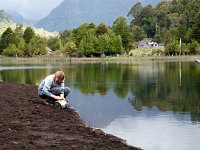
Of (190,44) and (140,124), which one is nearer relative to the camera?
(140,124)

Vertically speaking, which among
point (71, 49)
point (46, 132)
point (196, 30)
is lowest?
point (46, 132)

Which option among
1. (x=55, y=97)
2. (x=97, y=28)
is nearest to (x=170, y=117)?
(x=55, y=97)

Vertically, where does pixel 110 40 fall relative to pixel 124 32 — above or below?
below

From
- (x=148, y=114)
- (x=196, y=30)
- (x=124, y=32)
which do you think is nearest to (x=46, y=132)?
(x=148, y=114)

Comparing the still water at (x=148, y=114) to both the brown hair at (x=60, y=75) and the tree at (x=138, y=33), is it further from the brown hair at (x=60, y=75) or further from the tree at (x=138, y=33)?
the tree at (x=138, y=33)

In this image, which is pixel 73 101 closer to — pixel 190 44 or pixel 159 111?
pixel 159 111

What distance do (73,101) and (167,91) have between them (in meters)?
6.91

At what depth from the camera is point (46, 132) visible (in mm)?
11117

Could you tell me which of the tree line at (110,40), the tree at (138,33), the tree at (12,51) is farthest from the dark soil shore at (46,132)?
the tree at (138,33)

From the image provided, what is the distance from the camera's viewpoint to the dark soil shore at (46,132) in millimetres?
9516

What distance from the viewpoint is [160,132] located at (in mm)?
13797

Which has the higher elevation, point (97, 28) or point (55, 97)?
point (97, 28)

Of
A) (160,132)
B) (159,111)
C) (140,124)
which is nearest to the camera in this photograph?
(160,132)

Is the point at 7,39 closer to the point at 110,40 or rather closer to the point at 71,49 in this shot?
the point at 71,49
